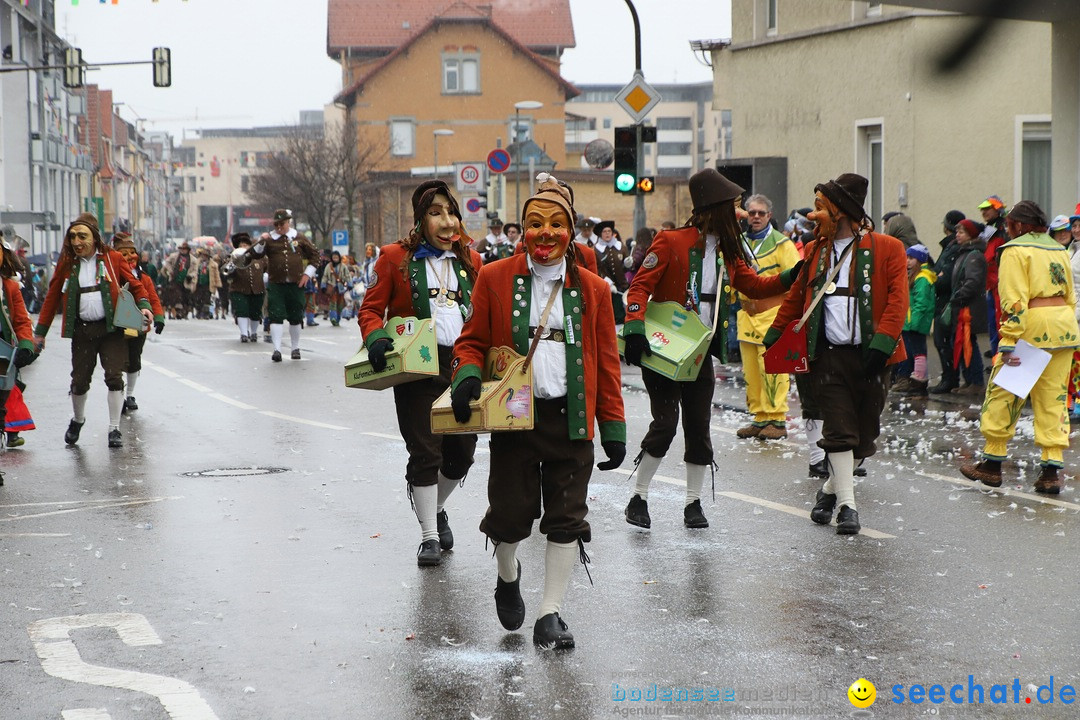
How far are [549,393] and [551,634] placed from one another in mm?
913

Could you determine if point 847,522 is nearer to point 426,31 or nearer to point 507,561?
point 507,561

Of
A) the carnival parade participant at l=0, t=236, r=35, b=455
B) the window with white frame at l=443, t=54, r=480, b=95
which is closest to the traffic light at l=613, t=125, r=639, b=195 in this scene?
the carnival parade participant at l=0, t=236, r=35, b=455

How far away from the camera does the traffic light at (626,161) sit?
18906mm

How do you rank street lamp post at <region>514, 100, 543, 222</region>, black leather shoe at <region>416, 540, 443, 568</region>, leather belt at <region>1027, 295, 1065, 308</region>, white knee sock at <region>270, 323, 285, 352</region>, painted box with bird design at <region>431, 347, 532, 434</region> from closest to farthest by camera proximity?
painted box with bird design at <region>431, 347, 532, 434</region>
black leather shoe at <region>416, 540, 443, 568</region>
leather belt at <region>1027, 295, 1065, 308</region>
white knee sock at <region>270, 323, 285, 352</region>
street lamp post at <region>514, 100, 543, 222</region>

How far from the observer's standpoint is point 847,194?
7.60m

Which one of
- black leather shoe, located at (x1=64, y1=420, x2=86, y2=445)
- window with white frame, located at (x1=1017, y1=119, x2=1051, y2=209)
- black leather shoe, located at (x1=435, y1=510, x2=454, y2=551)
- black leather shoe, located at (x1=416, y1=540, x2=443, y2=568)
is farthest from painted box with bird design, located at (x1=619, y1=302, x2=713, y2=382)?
window with white frame, located at (x1=1017, y1=119, x2=1051, y2=209)

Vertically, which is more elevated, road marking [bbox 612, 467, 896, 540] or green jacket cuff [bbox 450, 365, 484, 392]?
green jacket cuff [bbox 450, 365, 484, 392]

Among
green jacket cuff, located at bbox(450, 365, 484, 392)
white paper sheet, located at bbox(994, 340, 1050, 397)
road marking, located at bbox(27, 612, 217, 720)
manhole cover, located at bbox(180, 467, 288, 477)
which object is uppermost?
green jacket cuff, located at bbox(450, 365, 484, 392)

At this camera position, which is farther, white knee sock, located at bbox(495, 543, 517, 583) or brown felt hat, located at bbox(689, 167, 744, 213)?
brown felt hat, located at bbox(689, 167, 744, 213)

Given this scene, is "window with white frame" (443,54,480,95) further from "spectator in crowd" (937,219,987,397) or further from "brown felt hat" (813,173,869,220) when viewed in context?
"brown felt hat" (813,173,869,220)

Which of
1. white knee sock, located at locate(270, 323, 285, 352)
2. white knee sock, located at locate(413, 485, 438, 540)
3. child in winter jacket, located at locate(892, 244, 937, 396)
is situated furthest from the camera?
white knee sock, located at locate(270, 323, 285, 352)

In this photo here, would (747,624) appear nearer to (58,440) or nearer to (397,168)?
(58,440)

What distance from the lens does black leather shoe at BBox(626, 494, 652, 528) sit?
7.70 metres

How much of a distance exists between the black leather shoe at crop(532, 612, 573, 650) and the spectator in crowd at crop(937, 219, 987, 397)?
30.5ft
